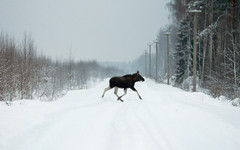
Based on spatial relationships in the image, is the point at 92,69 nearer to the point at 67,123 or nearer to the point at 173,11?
the point at 173,11

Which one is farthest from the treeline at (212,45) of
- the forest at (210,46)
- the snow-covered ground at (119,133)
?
the snow-covered ground at (119,133)

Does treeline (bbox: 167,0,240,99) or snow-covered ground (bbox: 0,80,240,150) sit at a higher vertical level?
treeline (bbox: 167,0,240,99)

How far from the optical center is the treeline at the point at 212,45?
45.7ft

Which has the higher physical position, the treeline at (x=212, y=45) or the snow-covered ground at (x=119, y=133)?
the treeline at (x=212, y=45)

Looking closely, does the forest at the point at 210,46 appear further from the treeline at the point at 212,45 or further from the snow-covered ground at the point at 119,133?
the snow-covered ground at the point at 119,133

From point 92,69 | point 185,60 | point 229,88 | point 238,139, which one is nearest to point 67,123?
point 238,139

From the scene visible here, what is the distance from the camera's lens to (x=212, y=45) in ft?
80.3

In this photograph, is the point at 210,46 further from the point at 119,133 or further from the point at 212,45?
the point at 119,133

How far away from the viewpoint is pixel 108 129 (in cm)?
411

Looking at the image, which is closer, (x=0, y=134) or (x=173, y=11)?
(x=0, y=134)

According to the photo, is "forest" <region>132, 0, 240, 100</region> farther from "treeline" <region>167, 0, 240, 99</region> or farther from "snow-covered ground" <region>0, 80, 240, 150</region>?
"snow-covered ground" <region>0, 80, 240, 150</region>

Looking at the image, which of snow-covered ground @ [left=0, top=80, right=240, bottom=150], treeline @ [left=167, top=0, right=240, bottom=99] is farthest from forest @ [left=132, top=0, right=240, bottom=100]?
snow-covered ground @ [left=0, top=80, right=240, bottom=150]

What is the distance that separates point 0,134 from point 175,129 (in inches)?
146

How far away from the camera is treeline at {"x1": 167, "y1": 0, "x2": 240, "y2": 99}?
45.7 feet
